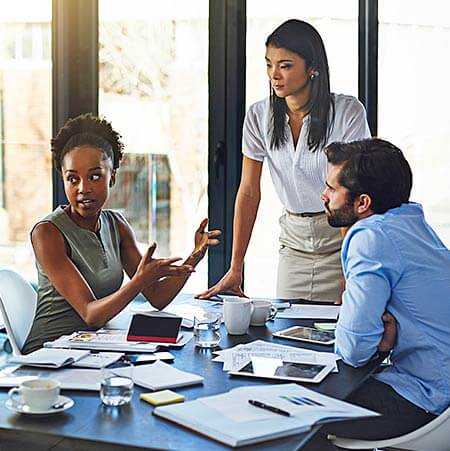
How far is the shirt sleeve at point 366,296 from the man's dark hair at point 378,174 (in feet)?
0.59

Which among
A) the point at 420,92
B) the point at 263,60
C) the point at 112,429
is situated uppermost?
the point at 263,60

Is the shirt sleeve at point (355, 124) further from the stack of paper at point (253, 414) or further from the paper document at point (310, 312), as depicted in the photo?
the stack of paper at point (253, 414)

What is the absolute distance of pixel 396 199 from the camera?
90.0 inches

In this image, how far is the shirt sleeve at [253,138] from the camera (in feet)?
10.7

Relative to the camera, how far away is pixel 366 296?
206 cm

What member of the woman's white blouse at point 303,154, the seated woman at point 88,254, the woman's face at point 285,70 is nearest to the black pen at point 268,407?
the seated woman at point 88,254

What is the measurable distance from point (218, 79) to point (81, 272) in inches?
58.4

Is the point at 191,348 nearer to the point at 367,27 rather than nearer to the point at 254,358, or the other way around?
the point at 254,358

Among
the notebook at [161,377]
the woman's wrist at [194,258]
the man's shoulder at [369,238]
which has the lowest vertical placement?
the notebook at [161,377]

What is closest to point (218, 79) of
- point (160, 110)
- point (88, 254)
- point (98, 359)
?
point (160, 110)

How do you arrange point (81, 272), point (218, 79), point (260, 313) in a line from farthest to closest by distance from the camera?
1. point (218, 79)
2. point (81, 272)
3. point (260, 313)

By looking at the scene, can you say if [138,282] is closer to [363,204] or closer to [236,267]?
[363,204]

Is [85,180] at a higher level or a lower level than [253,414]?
higher

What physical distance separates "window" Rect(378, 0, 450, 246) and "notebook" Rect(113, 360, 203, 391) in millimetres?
2052
